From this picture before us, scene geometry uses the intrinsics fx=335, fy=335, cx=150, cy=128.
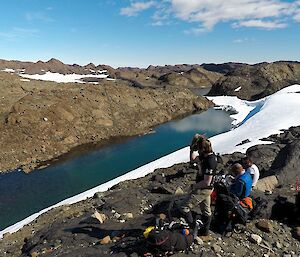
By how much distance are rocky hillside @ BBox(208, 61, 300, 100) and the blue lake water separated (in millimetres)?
50623

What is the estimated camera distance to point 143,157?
123 feet

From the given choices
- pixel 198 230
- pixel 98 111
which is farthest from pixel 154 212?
pixel 98 111

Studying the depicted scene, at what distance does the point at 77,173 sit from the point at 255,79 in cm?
8550

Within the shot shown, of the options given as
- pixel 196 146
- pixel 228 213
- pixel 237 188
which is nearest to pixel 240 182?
pixel 237 188

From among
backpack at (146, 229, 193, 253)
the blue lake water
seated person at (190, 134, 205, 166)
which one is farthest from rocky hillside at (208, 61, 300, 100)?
backpack at (146, 229, 193, 253)

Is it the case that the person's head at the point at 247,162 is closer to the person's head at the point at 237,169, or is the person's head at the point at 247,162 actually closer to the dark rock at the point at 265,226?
the person's head at the point at 237,169

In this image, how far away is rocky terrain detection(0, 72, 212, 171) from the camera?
4078 centimetres

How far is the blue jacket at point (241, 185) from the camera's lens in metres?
10.1

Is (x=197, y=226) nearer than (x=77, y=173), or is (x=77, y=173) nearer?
(x=197, y=226)

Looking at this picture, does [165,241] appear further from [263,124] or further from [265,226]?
[263,124]

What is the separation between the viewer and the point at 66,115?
164 ft

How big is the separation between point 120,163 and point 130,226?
25.0 m

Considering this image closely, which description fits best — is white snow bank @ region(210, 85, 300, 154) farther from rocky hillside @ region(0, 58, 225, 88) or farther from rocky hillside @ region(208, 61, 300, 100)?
rocky hillside @ region(0, 58, 225, 88)

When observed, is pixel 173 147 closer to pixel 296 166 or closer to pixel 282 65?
pixel 296 166
